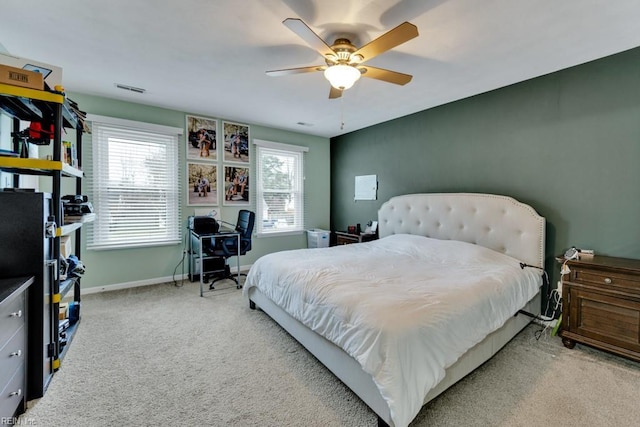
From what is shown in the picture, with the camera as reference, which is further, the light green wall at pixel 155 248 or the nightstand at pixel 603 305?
the light green wall at pixel 155 248

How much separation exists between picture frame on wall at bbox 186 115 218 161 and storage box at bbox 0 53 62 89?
2262mm

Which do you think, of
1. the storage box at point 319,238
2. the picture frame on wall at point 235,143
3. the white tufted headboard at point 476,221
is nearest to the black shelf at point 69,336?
the picture frame on wall at point 235,143

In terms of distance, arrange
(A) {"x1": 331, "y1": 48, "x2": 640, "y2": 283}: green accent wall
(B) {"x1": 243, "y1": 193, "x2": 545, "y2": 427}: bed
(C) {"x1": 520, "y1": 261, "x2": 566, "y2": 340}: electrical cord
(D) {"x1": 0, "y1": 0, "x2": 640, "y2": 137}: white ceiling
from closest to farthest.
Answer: (B) {"x1": 243, "y1": 193, "x2": 545, "y2": 427}: bed < (D) {"x1": 0, "y1": 0, "x2": 640, "y2": 137}: white ceiling < (A) {"x1": 331, "y1": 48, "x2": 640, "y2": 283}: green accent wall < (C) {"x1": 520, "y1": 261, "x2": 566, "y2": 340}: electrical cord

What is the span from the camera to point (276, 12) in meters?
1.95

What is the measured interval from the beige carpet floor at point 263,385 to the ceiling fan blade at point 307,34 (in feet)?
7.60

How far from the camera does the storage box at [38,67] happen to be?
1.79m

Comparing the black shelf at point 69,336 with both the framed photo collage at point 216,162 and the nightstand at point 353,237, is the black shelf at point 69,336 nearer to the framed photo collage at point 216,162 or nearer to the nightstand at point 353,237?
the framed photo collage at point 216,162

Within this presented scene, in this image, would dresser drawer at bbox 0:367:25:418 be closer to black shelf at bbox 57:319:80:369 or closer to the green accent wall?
black shelf at bbox 57:319:80:369

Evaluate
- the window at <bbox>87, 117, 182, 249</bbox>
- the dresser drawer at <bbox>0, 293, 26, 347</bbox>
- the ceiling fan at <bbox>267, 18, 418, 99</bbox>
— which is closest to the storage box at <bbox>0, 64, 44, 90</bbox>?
the dresser drawer at <bbox>0, 293, 26, 347</bbox>

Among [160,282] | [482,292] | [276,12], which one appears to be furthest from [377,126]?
[160,282]

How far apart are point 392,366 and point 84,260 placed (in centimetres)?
411

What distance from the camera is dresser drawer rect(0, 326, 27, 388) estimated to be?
1.35 meters

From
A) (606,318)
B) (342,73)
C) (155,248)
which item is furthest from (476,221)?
(155,248)

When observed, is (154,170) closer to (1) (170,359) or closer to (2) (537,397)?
(1) (170,359)
